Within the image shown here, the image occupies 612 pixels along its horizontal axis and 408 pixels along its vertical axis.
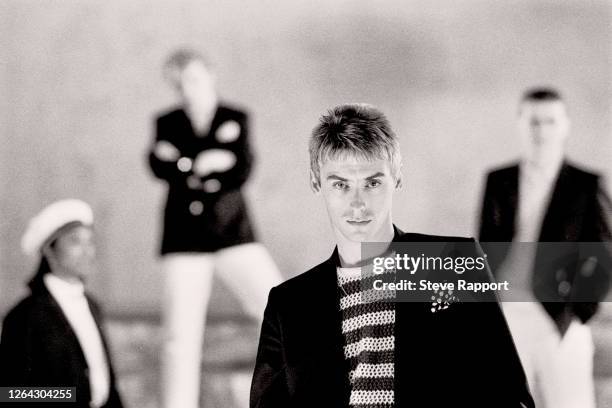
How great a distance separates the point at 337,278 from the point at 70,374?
1.44 metres

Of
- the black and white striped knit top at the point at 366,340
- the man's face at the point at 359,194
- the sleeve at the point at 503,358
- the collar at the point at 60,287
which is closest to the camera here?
the sleeve at the point at 503,358

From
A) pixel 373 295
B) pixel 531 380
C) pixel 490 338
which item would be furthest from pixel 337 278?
pixel 531 380

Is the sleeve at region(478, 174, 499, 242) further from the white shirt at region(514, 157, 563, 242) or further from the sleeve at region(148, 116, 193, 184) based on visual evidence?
the sleeve at region(148, 116, 193, 184)

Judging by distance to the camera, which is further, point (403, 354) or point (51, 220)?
point (51, 220)

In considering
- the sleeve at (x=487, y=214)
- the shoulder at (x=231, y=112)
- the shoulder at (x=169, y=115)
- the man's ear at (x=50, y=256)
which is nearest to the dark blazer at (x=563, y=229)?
the sleeve at (x=487, y=214)

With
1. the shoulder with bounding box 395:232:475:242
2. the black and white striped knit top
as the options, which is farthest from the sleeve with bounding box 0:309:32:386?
the shoulder with bounding box 395:232:475:242

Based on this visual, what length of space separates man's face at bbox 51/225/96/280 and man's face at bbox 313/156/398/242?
1389 millimetres

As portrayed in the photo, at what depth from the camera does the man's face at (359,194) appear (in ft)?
6.68

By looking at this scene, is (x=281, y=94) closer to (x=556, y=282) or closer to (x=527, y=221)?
(x=527, y=221)

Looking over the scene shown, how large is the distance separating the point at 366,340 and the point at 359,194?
1.19 feet

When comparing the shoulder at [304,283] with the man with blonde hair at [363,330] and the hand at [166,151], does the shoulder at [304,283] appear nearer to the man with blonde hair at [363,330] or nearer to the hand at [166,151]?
the man with blonde hair at [363,330]

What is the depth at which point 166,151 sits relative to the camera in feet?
10.5

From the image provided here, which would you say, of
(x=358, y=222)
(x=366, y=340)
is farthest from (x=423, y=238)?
(x=366, y=340)

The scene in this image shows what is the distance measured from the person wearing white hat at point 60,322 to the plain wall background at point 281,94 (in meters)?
0.06
